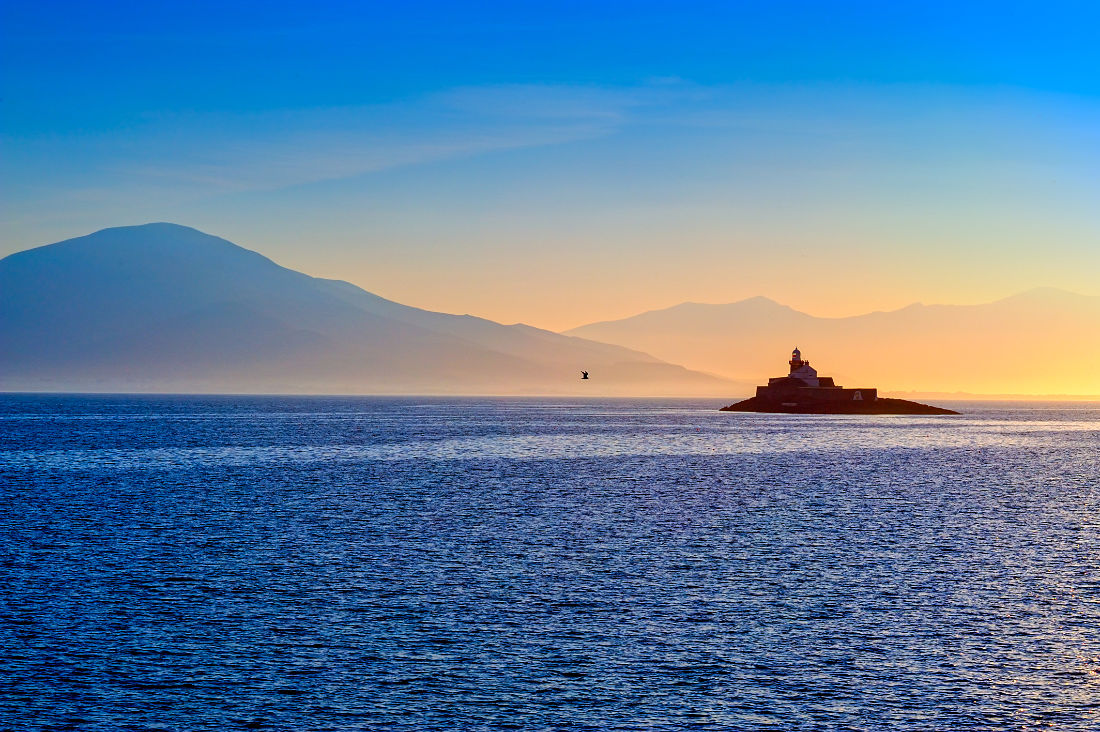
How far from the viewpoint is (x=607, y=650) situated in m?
25.8

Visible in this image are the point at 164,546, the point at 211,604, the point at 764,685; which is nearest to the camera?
the point at 764,685

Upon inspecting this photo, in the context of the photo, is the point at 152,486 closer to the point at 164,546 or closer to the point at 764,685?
the point at 164,546

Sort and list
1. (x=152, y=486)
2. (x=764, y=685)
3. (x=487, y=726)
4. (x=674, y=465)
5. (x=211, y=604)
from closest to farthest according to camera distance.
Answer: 1. (x=487, y=726)
2. (x=764, y=685)
3. (x=211, y=604)
4. (x=152, y=486)
5. (x=674, y=465)

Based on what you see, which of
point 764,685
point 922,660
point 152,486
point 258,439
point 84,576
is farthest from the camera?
point 258,439

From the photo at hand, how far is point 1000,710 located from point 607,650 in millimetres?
8906

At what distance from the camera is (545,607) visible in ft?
100

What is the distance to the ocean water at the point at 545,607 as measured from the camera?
859 inches

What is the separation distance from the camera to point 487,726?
20.6 metres

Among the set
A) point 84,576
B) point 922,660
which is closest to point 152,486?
point 84,576

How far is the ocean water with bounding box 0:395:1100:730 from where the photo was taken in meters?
21.8

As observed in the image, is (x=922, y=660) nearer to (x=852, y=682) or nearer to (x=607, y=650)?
(x=852, y=682)

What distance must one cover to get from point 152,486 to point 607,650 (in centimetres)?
5075

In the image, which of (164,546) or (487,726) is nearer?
(487,726)

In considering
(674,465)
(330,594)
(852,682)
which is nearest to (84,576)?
(330,594)
